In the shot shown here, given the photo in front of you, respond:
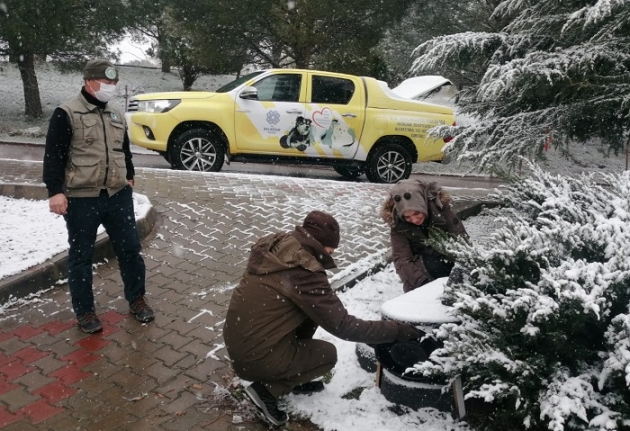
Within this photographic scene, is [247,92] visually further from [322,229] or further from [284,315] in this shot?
[284,315]

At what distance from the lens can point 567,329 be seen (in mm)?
2680

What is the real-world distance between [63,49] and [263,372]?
15912 mm

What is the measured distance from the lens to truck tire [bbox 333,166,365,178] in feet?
32.6

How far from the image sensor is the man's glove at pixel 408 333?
3.07m

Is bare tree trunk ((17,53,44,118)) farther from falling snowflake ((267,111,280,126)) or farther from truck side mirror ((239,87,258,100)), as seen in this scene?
falling snowflake ((267,111,280,126))

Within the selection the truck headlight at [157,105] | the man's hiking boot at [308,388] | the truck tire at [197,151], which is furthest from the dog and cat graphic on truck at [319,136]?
the man's hiking boot at [308,388]

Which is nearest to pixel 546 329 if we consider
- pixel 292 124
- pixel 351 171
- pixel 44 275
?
pixel 44 275

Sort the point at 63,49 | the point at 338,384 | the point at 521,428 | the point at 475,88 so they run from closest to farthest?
the point at 521,428 < the point at 338,384 < the point at 475,88 < the point at 63,49

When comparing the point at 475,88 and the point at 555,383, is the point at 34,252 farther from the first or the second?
the point at 475,88

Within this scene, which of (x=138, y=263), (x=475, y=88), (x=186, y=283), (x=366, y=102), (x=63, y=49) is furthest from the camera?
(x=63, y=49)

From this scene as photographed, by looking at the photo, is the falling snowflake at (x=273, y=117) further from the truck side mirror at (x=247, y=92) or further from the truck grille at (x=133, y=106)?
the truck grille at (x=133, y=106)

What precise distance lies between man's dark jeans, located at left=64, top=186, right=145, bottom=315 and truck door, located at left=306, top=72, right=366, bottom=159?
18.3 ft

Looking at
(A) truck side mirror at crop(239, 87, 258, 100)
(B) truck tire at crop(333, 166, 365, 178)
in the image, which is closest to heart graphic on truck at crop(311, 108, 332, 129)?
(B) truck tire at crop(333, 166, 365, 178)

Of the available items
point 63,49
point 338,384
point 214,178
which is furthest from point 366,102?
point 63,49
